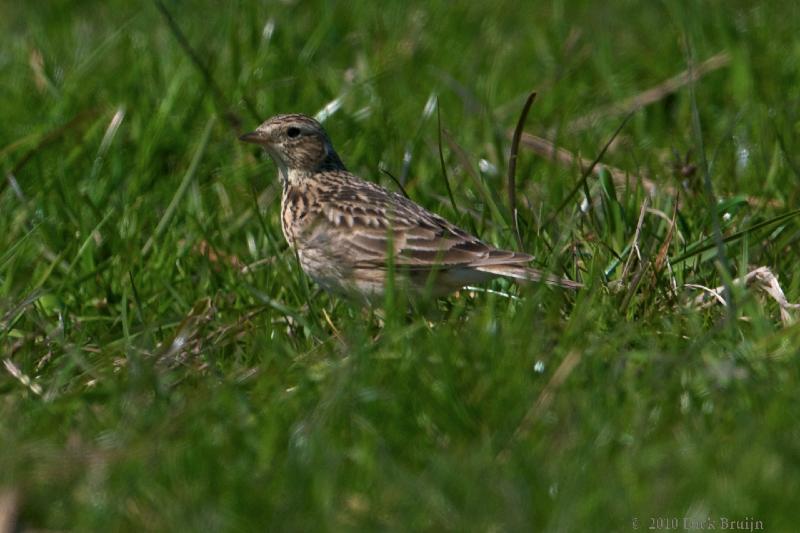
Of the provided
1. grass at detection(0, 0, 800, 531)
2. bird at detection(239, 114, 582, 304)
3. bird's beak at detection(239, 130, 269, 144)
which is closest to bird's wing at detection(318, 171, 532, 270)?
bird at detection(239, 114, 582, 304)

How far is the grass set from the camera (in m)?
3.95

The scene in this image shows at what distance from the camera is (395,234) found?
5973 millimetres

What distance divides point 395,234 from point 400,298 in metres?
0.97

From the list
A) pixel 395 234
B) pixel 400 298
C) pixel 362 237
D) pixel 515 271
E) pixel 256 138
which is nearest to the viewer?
pixel 400 298

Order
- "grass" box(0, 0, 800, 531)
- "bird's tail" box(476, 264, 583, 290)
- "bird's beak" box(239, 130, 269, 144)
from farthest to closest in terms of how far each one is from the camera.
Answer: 1. "bird's beak" box(239, 130, 269, 144)
2. "bird's tail" box(476, 264, 583, 290)
3. "grass" box(0, 0, 800, 531)

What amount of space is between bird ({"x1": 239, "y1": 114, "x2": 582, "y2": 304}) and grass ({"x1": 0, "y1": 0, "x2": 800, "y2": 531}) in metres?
0.13

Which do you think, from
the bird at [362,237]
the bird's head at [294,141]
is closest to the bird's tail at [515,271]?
the bird at [362,237]

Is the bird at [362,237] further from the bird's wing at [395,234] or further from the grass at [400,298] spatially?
the grass at [400,298]

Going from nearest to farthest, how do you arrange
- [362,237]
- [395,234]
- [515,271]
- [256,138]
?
[515,271] → [395,234] → [362,237] → [256,138]

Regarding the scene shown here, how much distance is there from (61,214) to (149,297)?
1.00 m

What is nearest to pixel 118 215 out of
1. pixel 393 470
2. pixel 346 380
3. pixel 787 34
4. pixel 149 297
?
pixel 149 297

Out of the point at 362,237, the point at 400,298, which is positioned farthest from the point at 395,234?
the point at 400,298

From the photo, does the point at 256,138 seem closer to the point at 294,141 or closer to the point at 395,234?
the point at 294,141

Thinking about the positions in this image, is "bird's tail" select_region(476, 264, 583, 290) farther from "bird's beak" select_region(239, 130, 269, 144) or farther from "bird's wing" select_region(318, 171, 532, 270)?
"bird's beak" select_region(239, 130, 269, 144)
